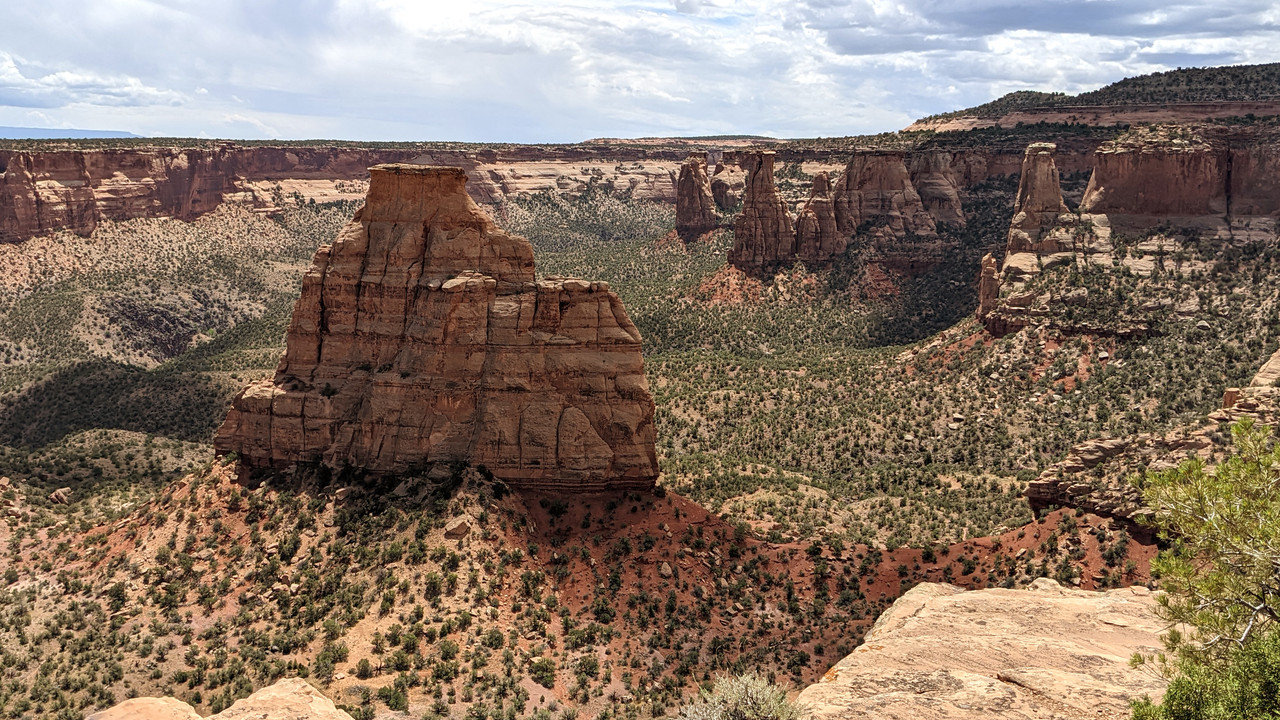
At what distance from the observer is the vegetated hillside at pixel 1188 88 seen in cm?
11069

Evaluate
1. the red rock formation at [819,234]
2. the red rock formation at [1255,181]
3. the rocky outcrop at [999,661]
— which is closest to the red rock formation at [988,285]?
the red rock formation at [1255,181]

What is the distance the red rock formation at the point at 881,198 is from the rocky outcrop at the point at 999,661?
86.5 meters

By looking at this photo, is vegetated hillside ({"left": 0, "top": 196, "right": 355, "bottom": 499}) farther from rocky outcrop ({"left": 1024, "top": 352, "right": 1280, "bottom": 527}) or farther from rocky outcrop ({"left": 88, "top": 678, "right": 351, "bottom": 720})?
rocky outcrop ({"left": 1024, "top": 352, "right": 1280, "bottom": 527})

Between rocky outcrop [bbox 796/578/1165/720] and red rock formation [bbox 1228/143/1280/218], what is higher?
red rock formation [bbox 1228/143/1280/218]

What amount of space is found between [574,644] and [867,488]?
94.4ft

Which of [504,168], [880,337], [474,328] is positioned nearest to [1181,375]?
[880,337]

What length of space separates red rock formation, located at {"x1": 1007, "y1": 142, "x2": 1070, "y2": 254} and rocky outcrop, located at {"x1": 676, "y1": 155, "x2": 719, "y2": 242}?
6585 centimetres

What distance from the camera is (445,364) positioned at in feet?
139

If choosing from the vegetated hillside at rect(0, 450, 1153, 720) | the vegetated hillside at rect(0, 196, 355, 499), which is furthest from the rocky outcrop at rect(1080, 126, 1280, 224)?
the vegetated hillside at rect(0, 196, 355, 499)

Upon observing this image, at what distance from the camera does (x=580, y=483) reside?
43250 millimetres

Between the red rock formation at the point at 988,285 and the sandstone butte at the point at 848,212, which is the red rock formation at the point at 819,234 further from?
the red rock formation at the point at 988,285

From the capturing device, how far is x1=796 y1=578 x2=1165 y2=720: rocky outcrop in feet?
72.0

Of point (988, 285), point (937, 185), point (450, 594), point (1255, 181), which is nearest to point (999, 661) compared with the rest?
point (450, 594)

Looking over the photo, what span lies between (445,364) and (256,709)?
19519 mm
